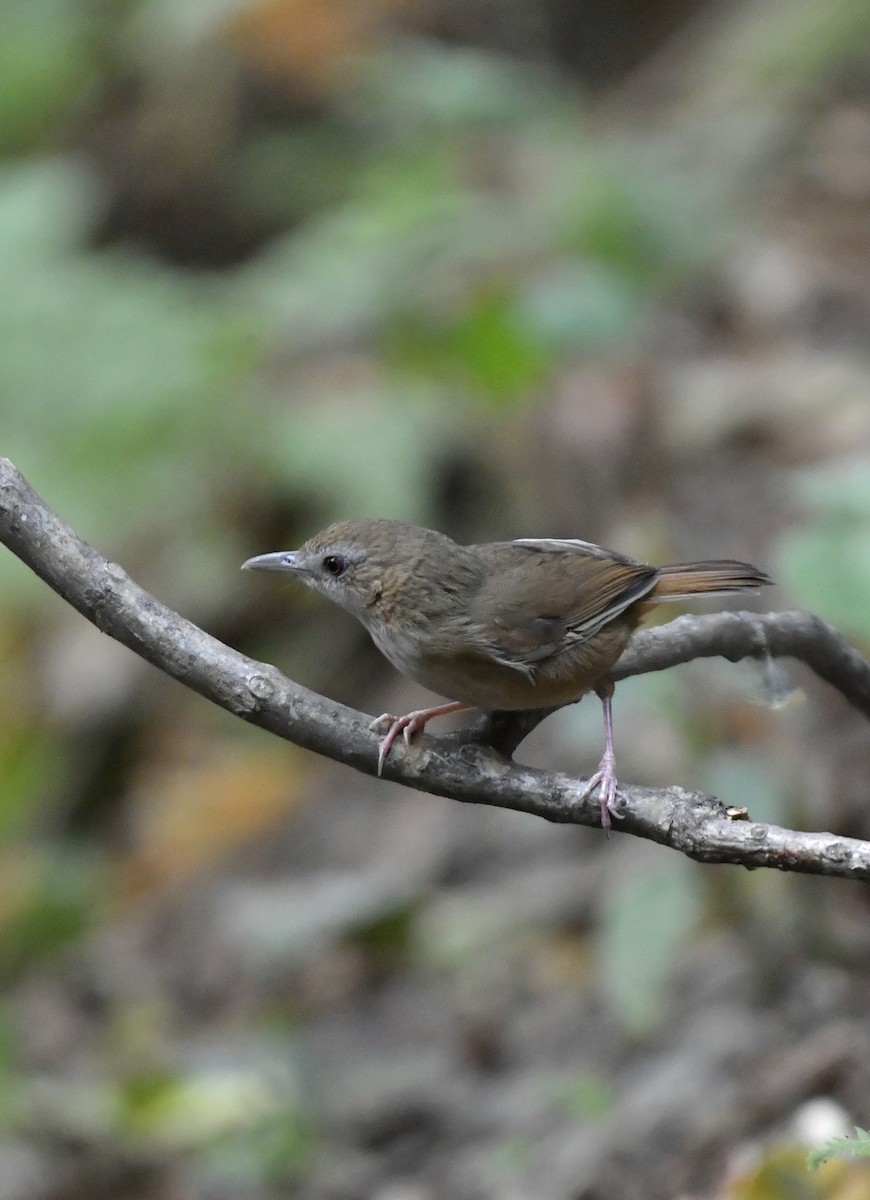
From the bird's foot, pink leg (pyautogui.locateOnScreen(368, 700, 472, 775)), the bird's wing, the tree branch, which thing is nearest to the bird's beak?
the bird's wing

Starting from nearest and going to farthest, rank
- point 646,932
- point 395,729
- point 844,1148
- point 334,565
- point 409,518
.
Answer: point 844,1148
point 395,729
point 334,565
point 646,932
point 409,518

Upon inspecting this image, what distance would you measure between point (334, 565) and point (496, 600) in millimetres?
424

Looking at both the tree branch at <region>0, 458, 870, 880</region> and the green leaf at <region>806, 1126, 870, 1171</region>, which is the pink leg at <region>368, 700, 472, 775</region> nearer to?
the tree branch at <region>0, 458, 870, 880</region>

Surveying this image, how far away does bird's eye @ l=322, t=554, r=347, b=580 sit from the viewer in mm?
3545

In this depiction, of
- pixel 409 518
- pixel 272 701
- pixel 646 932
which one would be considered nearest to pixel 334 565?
pixel 272 701

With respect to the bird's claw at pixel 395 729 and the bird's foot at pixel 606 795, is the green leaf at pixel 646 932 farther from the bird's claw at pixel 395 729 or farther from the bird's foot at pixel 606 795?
the bird's foot at pixel 606 795

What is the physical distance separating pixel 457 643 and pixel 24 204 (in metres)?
5.87

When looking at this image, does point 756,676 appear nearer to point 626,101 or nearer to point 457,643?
point 457,643

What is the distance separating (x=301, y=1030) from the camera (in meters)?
5.71

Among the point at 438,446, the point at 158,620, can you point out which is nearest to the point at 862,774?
the point at 158,620

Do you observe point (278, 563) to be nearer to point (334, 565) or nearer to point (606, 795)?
point (334, 565)

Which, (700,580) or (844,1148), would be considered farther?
(700,580)

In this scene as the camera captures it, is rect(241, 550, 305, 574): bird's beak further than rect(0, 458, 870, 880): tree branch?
Yes

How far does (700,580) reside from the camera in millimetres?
3574
